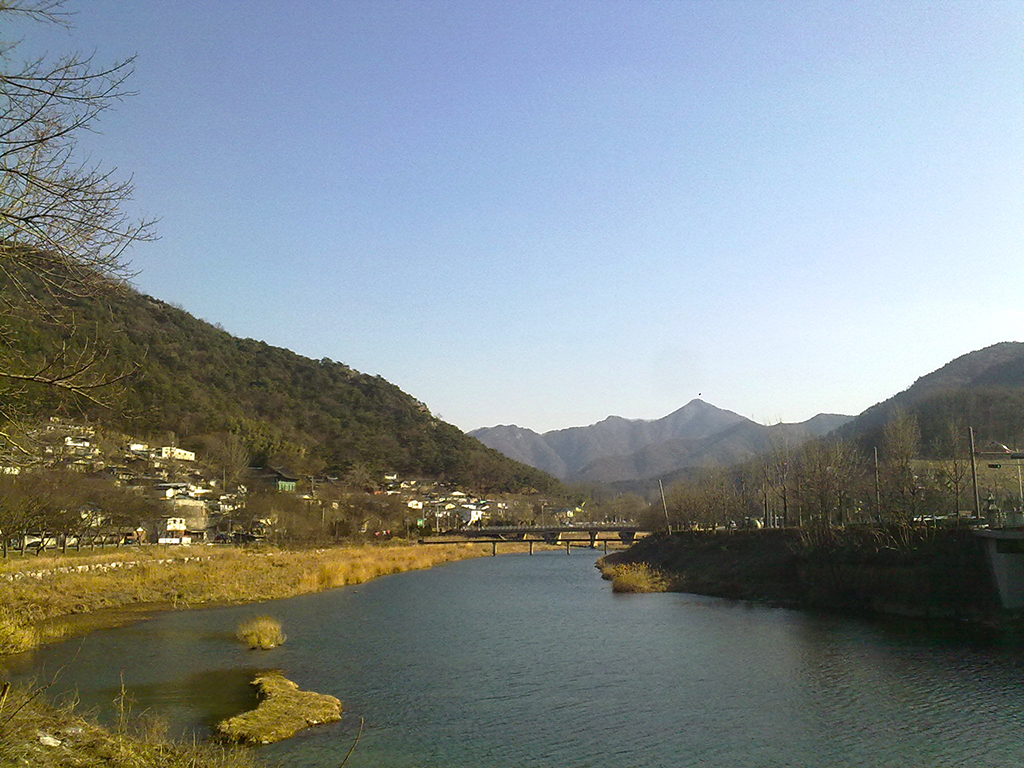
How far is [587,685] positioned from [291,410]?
131 m

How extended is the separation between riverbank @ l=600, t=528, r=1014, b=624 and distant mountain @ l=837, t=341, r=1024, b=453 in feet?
70.3

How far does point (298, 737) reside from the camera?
15.7m

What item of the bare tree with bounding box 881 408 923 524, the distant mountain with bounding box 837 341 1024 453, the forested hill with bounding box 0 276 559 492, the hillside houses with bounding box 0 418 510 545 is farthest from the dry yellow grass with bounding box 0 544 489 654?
the distant mountain with bounding box 837 341 1024 453

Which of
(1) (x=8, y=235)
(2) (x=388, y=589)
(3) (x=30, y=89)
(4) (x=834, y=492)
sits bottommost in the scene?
(2) (x=388, y=589)

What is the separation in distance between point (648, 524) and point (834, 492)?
37.7 metres

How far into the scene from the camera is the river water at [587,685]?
50.8 feet

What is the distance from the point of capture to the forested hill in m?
109

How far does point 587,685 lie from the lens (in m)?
21.2

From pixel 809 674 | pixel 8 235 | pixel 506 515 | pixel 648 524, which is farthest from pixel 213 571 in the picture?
pixel 506 515

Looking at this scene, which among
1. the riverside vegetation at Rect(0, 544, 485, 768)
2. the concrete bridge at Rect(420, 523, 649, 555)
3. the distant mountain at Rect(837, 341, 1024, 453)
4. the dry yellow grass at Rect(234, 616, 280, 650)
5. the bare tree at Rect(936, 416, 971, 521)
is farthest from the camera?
the concrete bridge at Rect(420, 523, 649, 555)

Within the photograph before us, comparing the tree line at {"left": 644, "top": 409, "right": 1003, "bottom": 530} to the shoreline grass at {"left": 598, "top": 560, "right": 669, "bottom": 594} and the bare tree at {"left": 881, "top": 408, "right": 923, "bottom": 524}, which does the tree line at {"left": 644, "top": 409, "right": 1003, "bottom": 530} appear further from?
the shoreline grass at {"left": 598, "top": 560, "right": 669, "bottom": 594}

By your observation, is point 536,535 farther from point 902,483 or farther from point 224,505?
point 902,483

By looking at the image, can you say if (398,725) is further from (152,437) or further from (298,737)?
(152,437)

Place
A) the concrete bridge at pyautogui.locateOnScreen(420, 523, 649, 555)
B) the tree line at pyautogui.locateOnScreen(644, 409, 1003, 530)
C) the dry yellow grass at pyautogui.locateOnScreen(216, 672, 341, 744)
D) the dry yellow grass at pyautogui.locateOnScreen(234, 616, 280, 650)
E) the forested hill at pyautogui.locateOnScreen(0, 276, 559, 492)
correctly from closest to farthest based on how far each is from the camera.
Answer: the dry yellow grass at pyautogui.locateOnScreen(216, 672, 341, 744) → the dry yellow grass at pyautogui.locateOnScreen(234, 616, 280, 650) → the tree line at pyautogui.locateOnScreen(644, 409, 1003, 530) → the concrete bridge at pyautogui.locateOnScreen(420, 523, 649, 555) → the forested hill at pyautogui.locateOnScreen(0, 276, 559, 492)
